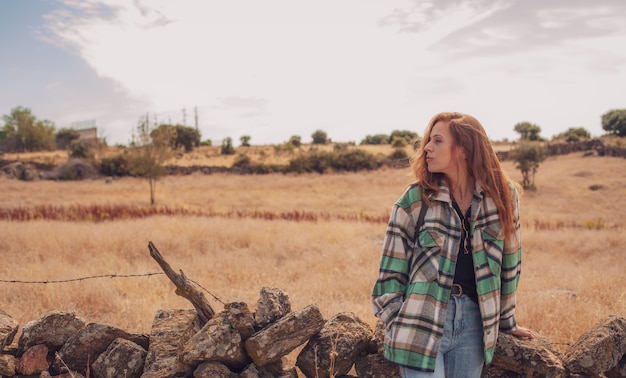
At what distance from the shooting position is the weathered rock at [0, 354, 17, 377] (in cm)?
406

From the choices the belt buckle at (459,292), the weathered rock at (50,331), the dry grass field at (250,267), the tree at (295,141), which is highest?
the tree at (295,141)

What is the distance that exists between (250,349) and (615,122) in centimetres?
6668

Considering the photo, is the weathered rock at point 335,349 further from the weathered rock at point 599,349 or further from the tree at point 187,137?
the tree at point 187,137

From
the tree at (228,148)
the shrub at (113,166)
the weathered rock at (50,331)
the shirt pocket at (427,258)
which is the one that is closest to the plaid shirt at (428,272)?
the shirt pocket at (427,258)

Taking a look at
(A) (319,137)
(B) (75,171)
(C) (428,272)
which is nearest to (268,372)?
(C) (428,272)

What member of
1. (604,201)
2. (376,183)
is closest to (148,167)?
(376,183)

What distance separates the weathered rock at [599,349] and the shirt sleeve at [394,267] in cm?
172

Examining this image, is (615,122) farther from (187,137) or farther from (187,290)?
(187,290)

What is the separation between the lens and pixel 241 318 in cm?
388

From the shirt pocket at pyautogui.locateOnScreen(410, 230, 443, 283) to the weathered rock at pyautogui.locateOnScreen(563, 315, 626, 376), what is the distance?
5.48ft

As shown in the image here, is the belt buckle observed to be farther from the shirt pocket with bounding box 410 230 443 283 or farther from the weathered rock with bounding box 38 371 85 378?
the weathered rock with bounding box 38 371 85 378

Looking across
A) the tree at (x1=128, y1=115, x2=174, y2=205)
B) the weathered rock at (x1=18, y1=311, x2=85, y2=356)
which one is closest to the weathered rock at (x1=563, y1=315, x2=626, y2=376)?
the weathered rock at (x1=18, y1=311, x2=85, y2=356)

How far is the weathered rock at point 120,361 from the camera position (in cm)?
400

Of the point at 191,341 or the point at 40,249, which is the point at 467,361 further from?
the point at 40,249
